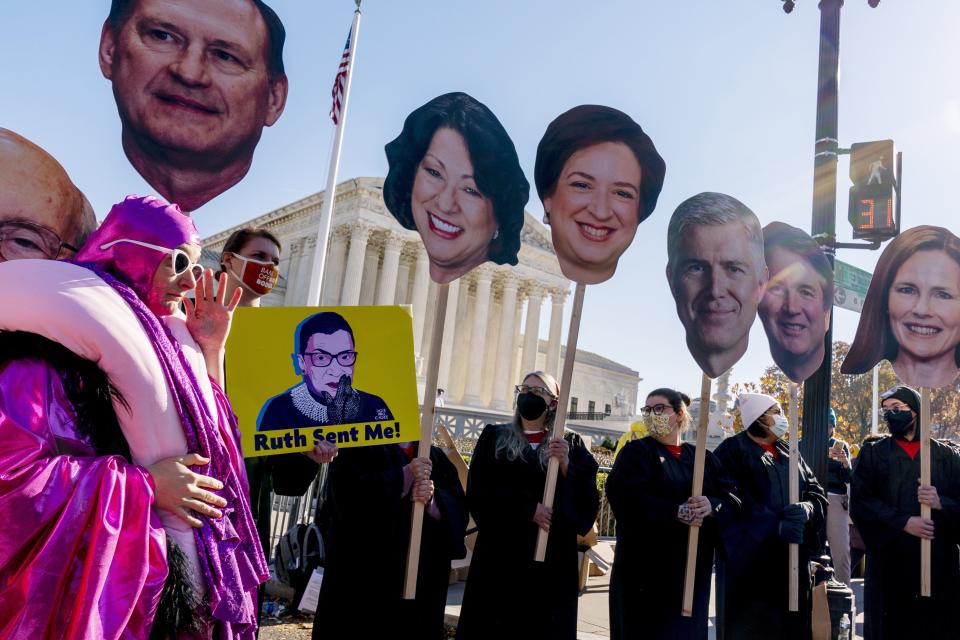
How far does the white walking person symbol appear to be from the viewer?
6742 millimetres

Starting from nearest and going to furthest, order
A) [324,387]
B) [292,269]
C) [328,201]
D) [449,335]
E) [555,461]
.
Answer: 1. [324,387]
2. [555,461]
3. [328,201]
4. [292,269]
5. [449,335]

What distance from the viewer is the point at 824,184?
655 centimetres

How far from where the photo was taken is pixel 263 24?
430cm

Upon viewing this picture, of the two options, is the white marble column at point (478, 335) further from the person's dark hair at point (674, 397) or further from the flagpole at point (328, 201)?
the person's dark hair at point (674, 397)

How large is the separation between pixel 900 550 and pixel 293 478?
4.73 meters

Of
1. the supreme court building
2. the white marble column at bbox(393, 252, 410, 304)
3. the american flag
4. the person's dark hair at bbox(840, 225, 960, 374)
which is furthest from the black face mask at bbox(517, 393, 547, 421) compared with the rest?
the white marble column at bbox(393, 252, 410, 304)

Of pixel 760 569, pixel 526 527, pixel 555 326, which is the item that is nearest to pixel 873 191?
pixel 760 569

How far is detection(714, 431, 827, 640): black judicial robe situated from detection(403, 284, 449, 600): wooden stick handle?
2378 millimetres

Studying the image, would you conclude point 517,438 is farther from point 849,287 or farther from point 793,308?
point 849,287

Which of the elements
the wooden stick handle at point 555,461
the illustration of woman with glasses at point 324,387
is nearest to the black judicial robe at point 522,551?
the wooden stick handle at point 555,461

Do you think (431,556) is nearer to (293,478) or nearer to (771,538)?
(293,478)

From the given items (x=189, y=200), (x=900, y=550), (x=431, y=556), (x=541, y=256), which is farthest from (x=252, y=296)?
(x=541, y=256)

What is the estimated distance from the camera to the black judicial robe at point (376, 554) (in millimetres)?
4188

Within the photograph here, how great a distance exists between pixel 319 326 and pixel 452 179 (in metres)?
1.43
